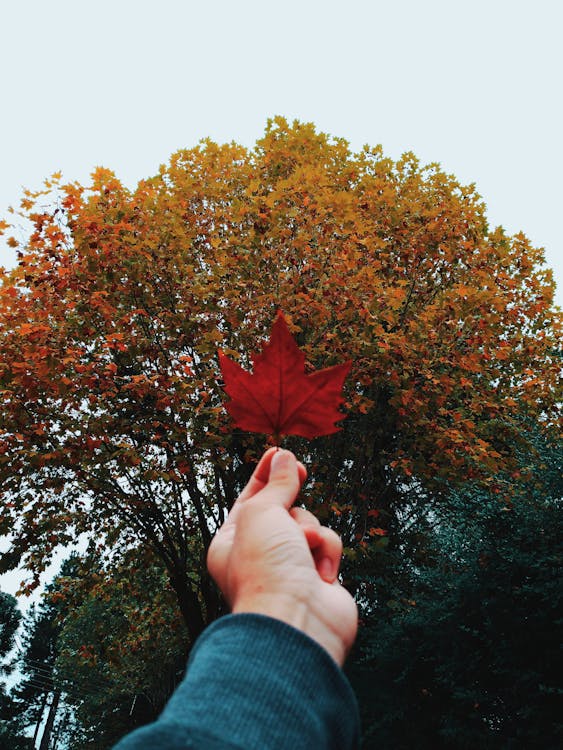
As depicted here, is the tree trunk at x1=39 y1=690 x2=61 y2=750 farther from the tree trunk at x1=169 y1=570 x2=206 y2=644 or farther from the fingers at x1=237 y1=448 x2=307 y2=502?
the fingers at x1=237 y1=448 x2=307 y2=502

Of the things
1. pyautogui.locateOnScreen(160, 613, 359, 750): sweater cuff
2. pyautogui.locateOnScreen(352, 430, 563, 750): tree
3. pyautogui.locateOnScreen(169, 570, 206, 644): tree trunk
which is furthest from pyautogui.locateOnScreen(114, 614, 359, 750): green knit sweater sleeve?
pyautogui.locateOnScreen(169, 570, 206, 644): tree trunk

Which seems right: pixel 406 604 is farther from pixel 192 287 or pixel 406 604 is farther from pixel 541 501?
pixel 192 287

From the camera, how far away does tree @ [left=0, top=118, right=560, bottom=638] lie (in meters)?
6.79

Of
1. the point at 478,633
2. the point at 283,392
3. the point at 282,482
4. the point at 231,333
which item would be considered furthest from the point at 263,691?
the point at 478,633

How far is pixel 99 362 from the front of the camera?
7270 millimetres

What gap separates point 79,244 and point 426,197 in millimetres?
6213

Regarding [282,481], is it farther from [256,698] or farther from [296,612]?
[256,698]

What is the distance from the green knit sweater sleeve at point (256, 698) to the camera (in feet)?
2.39

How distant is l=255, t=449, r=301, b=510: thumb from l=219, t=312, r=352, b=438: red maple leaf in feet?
0.35

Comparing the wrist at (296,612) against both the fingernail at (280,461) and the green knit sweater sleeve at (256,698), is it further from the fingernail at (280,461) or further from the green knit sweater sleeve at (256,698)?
the fingernail at (280,461)

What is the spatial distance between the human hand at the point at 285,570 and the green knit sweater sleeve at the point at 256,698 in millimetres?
147

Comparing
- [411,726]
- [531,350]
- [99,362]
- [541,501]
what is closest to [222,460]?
[99,362]

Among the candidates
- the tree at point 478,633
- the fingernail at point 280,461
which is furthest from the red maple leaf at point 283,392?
the tree at point 478,633

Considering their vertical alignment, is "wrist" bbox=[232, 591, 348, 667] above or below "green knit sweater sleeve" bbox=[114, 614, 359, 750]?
above
